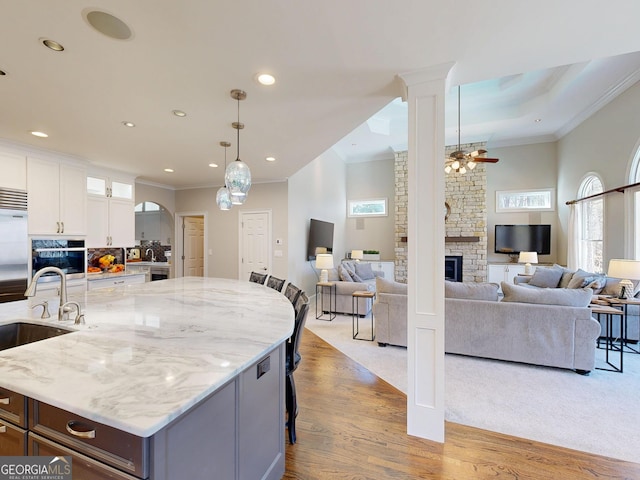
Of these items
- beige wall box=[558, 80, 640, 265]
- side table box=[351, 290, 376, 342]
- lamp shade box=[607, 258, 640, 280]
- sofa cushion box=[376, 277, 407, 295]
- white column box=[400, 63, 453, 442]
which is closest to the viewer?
white column box=[400, 63, 453, 442]

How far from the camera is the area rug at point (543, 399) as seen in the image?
2119 mm

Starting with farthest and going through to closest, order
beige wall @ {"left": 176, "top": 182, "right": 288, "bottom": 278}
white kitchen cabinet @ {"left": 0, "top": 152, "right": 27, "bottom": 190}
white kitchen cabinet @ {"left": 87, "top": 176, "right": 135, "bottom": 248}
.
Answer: beige wall @ {"left": 176, "top": 182, "right": 288, "bottom": 278} → white kitchen cabinet @ {"left": 87, "top": 176, "right": 135, "bottom": 248} → white kitchen cabinet @ {"left": 0, "top": 152, "right": 27, "bottom": 190}

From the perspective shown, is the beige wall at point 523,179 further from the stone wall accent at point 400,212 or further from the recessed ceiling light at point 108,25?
the recessed ceiling light at point 108,25

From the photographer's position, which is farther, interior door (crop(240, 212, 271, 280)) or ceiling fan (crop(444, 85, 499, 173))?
interior door (crop(240, 212, 271, 280))

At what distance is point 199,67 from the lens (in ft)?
6.85

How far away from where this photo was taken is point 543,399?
8.57 ft

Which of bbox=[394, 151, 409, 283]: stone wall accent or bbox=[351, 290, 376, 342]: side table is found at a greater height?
bbox=[394, 151, 409, 283]: stone wall accent

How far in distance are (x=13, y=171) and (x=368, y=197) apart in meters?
A: 7.72

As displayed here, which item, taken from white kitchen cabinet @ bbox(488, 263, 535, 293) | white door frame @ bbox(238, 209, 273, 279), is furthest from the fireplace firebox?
white door frame @ bbox(238, 209, 273, 279)

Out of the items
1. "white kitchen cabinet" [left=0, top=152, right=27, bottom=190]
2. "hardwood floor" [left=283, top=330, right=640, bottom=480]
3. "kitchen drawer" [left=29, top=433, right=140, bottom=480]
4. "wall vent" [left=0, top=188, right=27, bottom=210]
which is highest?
"white kitchen cabinet" [left=0, top=152, right=27, bottom=190]

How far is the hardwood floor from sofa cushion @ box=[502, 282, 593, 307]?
5.51 ft

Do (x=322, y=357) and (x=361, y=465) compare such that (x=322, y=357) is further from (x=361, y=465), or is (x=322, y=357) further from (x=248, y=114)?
(x=248, y=114)

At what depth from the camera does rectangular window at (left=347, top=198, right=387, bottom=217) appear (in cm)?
898

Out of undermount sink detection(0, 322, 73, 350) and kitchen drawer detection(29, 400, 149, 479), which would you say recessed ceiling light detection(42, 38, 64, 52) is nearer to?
undermount sink detection(0, 322, 73, 350)
